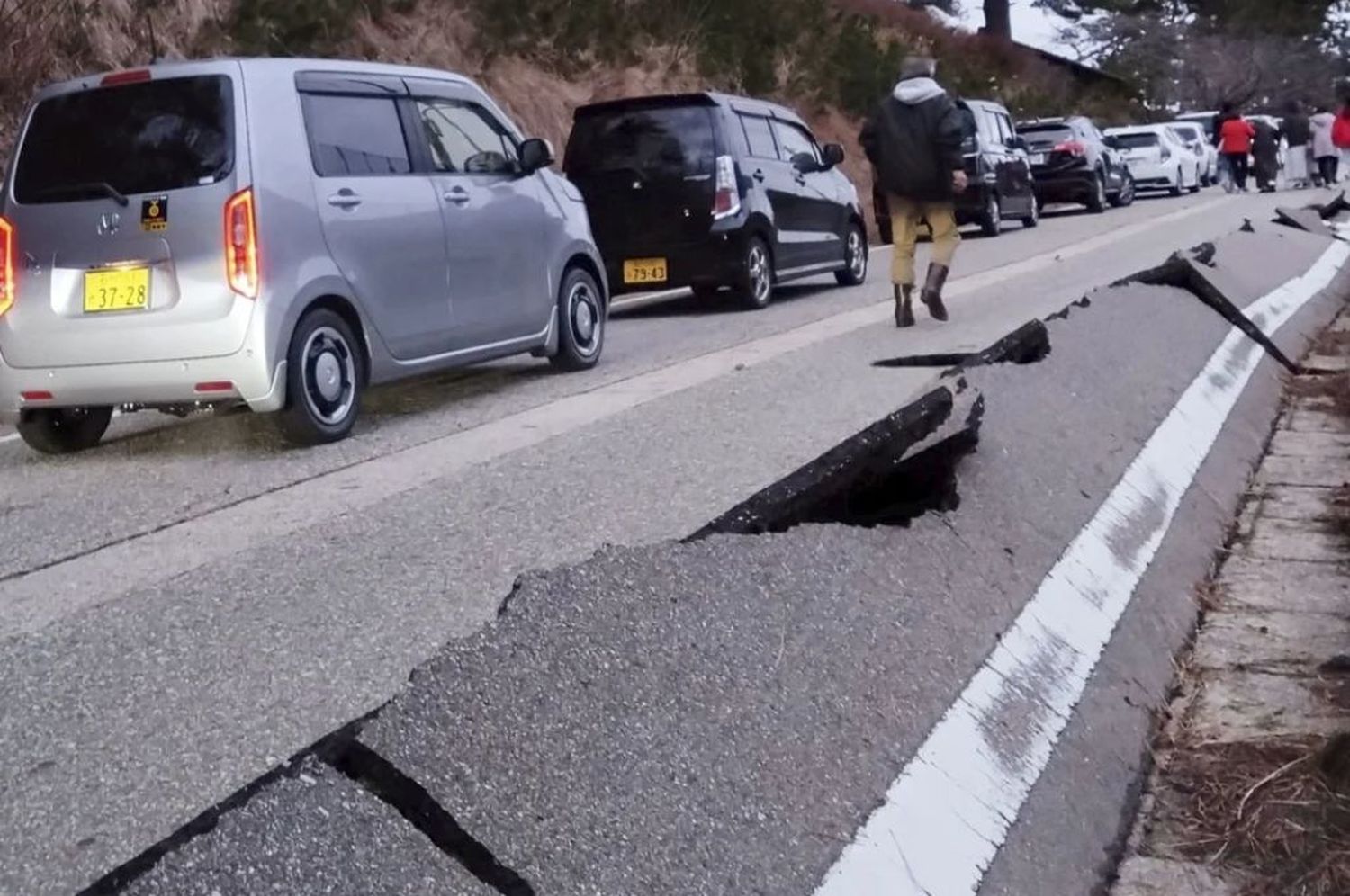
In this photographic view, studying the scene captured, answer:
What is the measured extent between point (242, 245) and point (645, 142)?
25.9 feet

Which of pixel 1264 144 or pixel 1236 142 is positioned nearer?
pixel 1236 142

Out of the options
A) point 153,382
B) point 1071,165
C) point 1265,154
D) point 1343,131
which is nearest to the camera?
point 153,382

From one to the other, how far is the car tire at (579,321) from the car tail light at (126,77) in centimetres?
316

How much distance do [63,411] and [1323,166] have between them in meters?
31.6

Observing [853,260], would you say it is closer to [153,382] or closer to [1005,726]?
[153,382]

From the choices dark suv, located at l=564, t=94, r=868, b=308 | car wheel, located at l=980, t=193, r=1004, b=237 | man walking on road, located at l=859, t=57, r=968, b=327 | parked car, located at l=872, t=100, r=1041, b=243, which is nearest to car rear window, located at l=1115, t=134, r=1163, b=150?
parked car, located at l=872, t=100, r=1041, b=243

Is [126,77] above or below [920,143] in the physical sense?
above

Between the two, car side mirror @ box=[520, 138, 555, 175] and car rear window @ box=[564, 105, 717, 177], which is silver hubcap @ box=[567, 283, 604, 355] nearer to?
car side mirror @ box=[520, 138, 555, 175]

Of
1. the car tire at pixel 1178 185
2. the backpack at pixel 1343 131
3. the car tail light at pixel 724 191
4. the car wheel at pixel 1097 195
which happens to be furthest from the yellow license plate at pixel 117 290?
the car tire at pixel 1178 185

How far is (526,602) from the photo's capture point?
142 inches

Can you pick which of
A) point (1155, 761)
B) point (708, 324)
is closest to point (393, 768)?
point (1155, 761)

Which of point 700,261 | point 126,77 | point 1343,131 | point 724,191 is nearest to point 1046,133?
point 1343,131

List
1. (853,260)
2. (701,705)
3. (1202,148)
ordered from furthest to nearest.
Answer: (1202,148) → (853,260) → (701,705)

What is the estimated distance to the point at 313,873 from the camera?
251 centimetres
